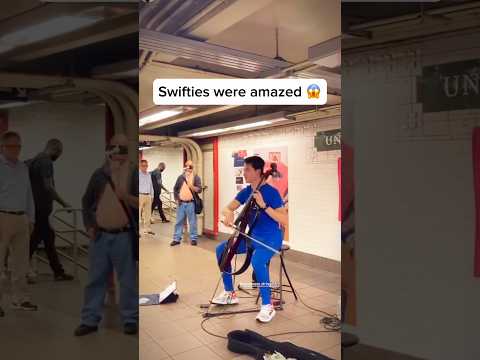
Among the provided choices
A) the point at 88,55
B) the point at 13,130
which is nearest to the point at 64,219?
the point at 13,130

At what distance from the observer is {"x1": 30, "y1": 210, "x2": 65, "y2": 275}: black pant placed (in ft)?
4.92

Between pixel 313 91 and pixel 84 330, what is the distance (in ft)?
5.07

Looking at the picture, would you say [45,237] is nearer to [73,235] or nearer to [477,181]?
[73,235]

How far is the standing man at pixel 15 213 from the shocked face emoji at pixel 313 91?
1.36 metres

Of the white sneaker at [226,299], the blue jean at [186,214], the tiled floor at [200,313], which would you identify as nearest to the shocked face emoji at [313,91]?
the tiled floor at [200,313]

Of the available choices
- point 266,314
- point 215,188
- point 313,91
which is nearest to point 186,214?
point 215,188

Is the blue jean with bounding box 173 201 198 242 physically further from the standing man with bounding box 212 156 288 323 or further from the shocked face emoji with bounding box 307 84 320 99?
the shocked face emoji with bounding box 307 84 320 99

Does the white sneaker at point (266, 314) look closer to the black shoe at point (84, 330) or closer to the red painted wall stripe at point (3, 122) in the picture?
the black shoe at point (84, 330)

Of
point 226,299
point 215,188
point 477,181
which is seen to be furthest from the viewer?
point 215,188

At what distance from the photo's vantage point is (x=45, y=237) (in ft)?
4.95

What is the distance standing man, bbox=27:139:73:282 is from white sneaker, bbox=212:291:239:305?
1633 mm

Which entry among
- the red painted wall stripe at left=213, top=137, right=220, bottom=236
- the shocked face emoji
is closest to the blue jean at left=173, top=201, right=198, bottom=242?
the red painted wall stripe at left=213, top=137, right=220, bottom=236

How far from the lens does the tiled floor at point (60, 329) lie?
1.49m

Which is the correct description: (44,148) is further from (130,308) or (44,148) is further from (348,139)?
(348,139)
